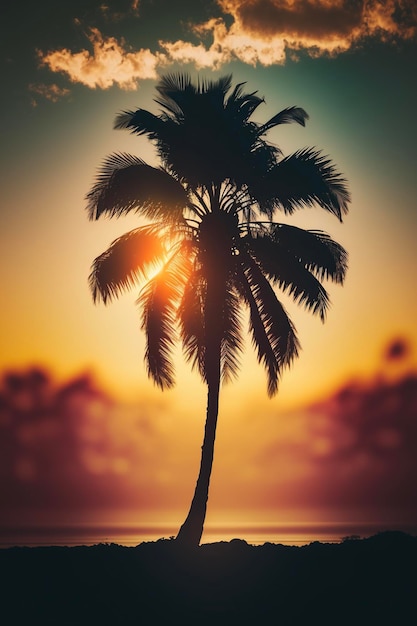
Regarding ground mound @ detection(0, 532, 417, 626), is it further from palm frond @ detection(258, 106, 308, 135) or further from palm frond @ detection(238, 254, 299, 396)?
palm frond @ detection(258, 106, 308, 135)

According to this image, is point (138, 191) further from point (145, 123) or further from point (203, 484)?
point (203, 484)

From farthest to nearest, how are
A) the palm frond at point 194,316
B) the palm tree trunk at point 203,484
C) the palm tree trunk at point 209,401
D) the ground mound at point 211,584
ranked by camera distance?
1. the palm frond at point 194,316
2. the palm tree trunk at point 209,401
3. the palm tree trunk at point 203,484
4. the ground mound at point 211,584

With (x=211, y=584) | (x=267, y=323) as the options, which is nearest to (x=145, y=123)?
(x=267, y=323)

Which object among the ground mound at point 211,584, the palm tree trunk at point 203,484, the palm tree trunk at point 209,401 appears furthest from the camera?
the palm tree trunk at point 209,401

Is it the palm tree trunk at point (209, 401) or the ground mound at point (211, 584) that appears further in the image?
the palm tree trunk at point (209, 401)

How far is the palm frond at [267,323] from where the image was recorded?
21828mm

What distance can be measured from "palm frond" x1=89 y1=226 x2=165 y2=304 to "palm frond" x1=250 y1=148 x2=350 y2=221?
358cm

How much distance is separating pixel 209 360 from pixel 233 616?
785 cm

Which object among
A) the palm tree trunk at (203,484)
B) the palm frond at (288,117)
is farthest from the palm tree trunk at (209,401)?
the palm frond at (288,117)

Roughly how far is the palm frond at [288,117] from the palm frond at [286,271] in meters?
3.67

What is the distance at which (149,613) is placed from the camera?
15047mm

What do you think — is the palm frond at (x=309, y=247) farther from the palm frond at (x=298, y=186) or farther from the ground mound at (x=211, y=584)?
the ground mound at (x=211, y=584)

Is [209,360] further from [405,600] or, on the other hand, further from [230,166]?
[405,600]

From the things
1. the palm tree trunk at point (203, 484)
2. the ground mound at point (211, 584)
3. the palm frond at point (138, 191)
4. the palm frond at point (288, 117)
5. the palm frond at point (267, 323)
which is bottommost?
the ground mound at point (211, 584)
